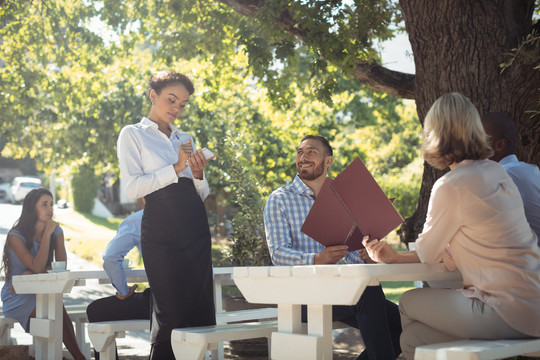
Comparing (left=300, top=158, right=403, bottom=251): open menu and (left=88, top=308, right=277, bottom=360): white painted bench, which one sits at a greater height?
(left=300, top=158, right=403, bottom=251): open menu

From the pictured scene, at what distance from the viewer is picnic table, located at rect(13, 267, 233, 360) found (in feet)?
15.2

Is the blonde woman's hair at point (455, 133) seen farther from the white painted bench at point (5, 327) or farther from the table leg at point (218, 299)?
the white painted bench at point (5, 327)

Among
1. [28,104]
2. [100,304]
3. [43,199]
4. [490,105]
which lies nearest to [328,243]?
[100,304]

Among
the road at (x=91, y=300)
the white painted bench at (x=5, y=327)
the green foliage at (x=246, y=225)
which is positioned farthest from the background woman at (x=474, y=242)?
the green foliage at (x=246, y=225)

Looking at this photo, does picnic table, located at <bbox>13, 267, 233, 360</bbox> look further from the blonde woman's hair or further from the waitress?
the blonde woman's hair

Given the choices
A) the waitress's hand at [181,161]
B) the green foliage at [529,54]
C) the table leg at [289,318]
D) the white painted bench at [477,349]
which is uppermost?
the green foliage at [529,54]

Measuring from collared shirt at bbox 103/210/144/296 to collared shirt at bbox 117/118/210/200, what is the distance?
1.07 metres

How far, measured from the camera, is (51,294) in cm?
486

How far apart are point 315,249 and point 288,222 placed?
0.24 metres

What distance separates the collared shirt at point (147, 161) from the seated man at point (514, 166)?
63.2 inches

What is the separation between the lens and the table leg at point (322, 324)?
2.98m

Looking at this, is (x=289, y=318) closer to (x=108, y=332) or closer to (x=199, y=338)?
(x=199, y=338)

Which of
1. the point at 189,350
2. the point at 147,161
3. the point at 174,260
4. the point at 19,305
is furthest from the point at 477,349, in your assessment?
the point at 19,305

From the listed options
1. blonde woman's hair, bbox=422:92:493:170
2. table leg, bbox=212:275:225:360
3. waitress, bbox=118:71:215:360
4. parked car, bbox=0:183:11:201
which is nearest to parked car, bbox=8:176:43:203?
parked car, bbox=0:183:11:201
